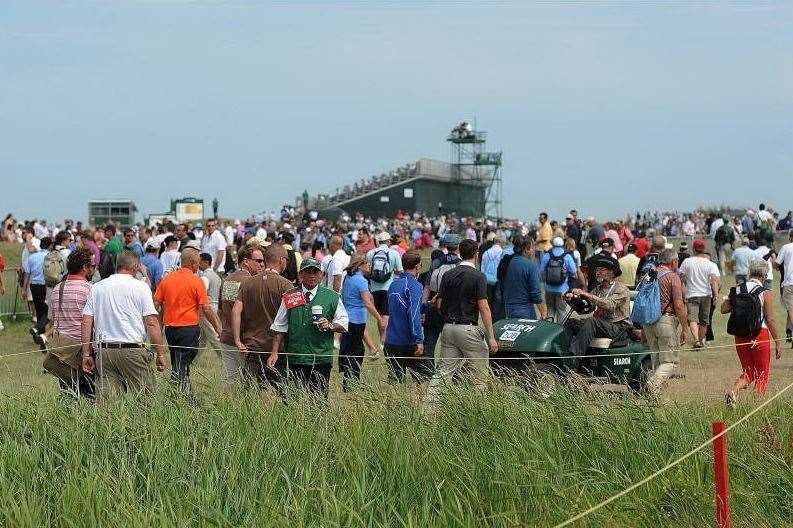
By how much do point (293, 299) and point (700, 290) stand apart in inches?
334

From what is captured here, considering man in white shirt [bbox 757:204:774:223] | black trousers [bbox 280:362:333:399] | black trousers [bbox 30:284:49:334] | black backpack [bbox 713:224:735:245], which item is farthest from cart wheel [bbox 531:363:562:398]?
man in white shirt [bbox 757:204:774:223]

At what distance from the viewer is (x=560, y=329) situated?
500 inches

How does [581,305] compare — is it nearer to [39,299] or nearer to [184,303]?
[184,303]

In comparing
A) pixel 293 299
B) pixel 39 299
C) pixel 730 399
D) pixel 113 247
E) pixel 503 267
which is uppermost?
pixel 113 247

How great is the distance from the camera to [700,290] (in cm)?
1870

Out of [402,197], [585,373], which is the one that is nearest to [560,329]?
[585,373]

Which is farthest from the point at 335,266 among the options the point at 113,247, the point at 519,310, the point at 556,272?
the point at 113,247

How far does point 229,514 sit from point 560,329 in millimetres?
5565

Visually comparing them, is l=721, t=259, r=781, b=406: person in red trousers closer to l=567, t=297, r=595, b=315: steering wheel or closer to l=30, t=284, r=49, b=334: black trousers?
l=567, t=297, r=595, b=315: steering wheel

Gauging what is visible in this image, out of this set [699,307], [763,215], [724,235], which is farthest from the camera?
[763,215]

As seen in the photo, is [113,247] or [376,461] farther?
[113,247]

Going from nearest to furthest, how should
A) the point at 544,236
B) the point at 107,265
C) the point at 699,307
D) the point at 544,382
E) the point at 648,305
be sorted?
the point at 544,382
the point at 648,305
the point at 699,307
the point at 107,265
the point at 544,236

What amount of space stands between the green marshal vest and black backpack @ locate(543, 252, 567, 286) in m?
7.84

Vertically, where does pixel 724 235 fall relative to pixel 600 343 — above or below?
above
